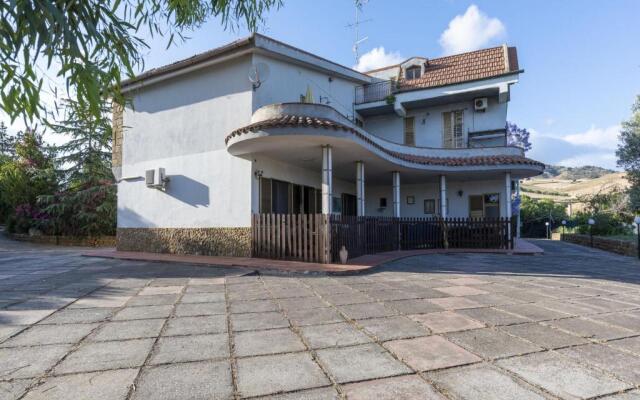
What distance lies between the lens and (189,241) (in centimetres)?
1052

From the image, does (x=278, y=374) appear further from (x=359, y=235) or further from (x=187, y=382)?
(x=359, y=235)

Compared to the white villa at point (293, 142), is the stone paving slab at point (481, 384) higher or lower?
lower

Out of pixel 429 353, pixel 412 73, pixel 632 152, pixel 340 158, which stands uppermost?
pixel 412 73

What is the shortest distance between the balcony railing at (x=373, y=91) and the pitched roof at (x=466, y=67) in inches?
32.2

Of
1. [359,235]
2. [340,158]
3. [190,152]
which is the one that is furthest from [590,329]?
[190,152]

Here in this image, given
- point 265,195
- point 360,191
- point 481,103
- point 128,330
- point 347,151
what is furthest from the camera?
point 481,103

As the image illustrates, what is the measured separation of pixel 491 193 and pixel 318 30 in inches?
459

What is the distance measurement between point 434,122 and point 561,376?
14.0 meters

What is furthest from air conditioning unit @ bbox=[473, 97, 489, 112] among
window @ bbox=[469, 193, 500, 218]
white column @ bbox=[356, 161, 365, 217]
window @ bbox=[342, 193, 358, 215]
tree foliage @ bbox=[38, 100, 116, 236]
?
tree foliage @ bbox=[38, 100, 116, 236]

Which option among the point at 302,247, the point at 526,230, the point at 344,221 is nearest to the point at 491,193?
the point at 344,221

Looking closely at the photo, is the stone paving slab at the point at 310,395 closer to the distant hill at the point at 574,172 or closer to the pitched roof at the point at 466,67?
the pitched roof at the point at 466,67

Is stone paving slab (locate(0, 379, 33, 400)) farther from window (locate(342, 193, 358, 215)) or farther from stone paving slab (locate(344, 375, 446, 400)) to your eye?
window (locate(342, 193, 358, 215))

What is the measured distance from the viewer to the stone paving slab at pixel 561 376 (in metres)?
2.12

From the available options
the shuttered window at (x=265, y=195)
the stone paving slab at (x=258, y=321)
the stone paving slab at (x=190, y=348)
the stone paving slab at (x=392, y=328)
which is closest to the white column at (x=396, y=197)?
the shuttered window at (x=265, y=195)
